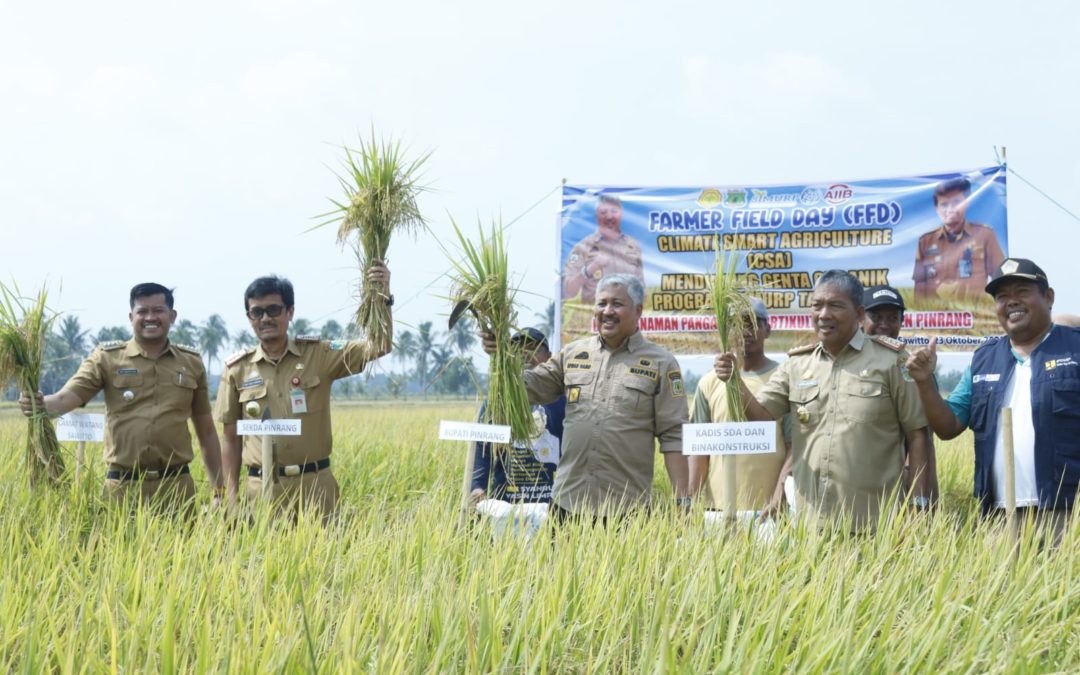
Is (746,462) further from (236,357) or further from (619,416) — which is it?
(236,357)

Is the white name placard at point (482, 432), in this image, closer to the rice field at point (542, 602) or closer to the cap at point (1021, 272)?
the rice field at point (542, 602)

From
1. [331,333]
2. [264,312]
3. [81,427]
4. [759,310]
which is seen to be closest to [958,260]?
[759,310]

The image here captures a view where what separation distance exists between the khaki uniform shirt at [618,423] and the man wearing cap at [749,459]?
45cm

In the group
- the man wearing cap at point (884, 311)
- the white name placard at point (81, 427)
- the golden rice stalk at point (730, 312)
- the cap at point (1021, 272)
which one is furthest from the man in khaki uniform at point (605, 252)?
the white name placard at point (81, 427)

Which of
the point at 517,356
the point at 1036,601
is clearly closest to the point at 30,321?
the point at 517,356

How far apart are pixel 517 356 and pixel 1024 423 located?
6.98ft

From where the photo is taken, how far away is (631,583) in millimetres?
2686

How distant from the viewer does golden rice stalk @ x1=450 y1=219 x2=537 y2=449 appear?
3.79 meters

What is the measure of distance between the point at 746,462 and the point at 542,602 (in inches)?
88.4

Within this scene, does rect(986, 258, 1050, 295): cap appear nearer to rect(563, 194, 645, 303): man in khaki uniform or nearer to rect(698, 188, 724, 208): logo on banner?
rect(698, 188, 724, 208): logo on banner

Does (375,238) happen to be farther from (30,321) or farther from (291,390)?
(30,321)

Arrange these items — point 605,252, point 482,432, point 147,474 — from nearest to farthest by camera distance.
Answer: point 482,432
point 147,474
point 605,252

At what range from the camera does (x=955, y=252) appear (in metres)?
6.13

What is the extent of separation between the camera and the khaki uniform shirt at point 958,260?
6016 mm
